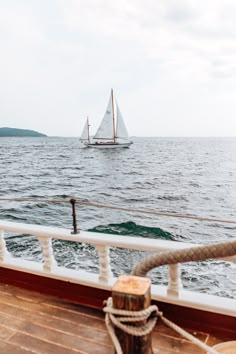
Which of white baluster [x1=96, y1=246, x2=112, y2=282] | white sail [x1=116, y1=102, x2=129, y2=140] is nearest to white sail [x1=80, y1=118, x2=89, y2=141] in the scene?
white sail [x1=116, y1=102, x2=129, y2=140]

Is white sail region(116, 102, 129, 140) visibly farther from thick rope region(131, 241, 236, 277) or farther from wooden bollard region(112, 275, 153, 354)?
wooden bollard region(112, 275, 153, 354)

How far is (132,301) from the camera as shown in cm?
96

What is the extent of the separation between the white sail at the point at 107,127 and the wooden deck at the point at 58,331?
48.3 meters

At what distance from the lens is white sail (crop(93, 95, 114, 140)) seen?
49438 mm

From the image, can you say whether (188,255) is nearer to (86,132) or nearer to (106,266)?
(106,266)

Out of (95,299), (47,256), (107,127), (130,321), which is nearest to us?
(130,321)

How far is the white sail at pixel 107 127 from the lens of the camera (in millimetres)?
49438

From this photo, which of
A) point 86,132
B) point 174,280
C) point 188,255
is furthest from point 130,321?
point 86,132

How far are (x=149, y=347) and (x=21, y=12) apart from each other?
263 inches

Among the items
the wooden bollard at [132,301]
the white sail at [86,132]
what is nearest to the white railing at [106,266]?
the wooden bollard at [132,301]

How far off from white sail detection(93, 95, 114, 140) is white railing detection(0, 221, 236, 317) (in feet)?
157

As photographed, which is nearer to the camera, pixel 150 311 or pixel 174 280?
pixel 150 311

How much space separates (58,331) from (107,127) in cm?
4943

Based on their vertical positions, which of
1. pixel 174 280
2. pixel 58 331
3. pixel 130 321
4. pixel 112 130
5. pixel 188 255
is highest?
pixel 112 130
